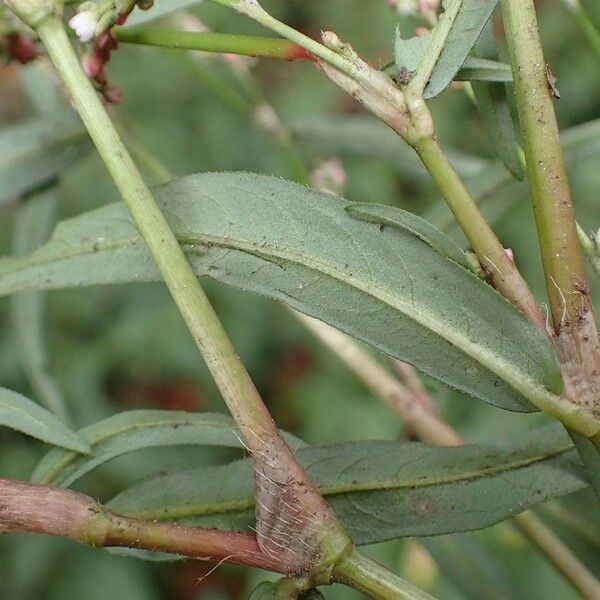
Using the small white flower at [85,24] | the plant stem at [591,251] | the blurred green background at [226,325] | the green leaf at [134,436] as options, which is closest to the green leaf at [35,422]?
the green leaf at [134,436]

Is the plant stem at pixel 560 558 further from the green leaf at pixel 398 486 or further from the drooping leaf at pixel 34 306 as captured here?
the drooping leaf at pixel 34 306

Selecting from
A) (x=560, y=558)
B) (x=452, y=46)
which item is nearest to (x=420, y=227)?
(x=452, y=46)

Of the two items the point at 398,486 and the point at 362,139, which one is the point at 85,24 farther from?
the point at 362,139

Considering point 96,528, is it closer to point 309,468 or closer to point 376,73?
point 309,468

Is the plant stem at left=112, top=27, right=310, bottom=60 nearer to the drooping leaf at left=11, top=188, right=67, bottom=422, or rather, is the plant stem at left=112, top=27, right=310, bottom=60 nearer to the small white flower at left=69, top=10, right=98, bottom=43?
the small white flower at left=69, top=10, right=98, bottom=43

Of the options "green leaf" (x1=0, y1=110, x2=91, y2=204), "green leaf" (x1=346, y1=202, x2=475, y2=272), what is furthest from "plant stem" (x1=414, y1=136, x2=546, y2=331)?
"green leaf" (x1=0, y1=110, x2=91, y2=204)

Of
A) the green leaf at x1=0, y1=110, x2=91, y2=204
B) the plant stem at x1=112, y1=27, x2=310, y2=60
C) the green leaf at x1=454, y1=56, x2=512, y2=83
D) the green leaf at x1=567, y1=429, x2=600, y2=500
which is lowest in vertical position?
the green leaf at x1=567, y1=429, x2=600, y2=500
